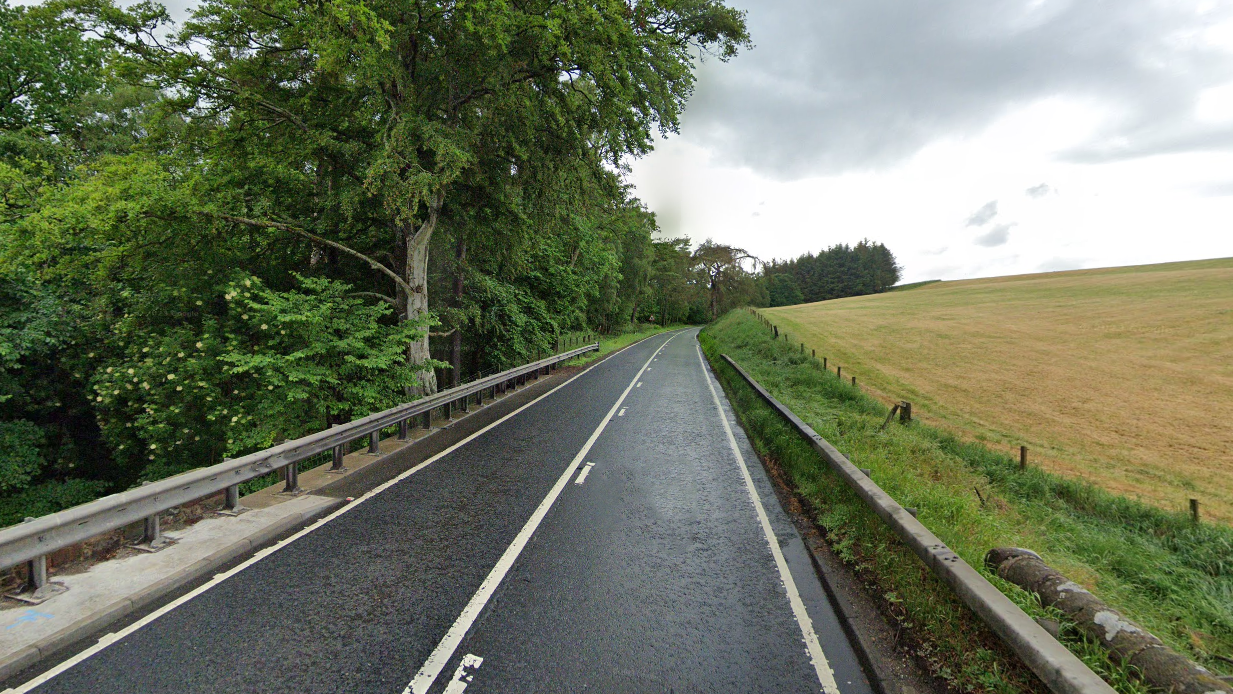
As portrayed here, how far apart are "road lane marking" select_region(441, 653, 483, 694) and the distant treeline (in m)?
121

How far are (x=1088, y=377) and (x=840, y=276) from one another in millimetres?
110958

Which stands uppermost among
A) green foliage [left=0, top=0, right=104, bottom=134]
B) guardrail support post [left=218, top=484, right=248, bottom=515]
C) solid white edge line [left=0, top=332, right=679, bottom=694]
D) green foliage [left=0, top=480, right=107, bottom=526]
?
green foliage [left=0, top=0, right=104, bottom=134]

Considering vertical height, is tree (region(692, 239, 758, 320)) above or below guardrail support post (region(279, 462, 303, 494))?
above

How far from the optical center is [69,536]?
13.1ft

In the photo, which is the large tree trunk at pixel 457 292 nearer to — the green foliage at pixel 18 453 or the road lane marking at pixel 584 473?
the road lane marking at pixel 584 473

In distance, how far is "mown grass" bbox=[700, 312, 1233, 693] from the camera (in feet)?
11.4

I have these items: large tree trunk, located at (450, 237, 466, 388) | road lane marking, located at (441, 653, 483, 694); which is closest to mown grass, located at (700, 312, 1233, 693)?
road lane marking, located at (441, 653, 483, 694)

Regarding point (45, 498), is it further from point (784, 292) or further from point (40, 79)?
point (784, 292)

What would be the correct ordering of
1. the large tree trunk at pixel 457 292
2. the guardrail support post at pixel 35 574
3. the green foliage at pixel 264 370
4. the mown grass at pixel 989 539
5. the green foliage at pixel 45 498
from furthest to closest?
the large tree trunk at pixel 457 292
the green foliage at pixel 45 498
the green foliage at pixel 264 370
the guardrail support post at pixel 35 574
the mown grass at pixel 989 539

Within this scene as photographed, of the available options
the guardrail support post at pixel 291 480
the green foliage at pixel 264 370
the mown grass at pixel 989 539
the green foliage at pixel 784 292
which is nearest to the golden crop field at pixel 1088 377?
the mown grass at pixel 989 539

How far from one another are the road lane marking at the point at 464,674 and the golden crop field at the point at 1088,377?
1272 cm

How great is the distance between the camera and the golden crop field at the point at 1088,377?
12.2 m

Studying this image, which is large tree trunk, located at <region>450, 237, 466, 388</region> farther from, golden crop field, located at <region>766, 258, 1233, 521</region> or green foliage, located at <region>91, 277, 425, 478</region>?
golden crop field, located at <region>766, 258, 1233, 521</region>

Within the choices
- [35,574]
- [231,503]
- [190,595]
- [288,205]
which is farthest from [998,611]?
[288,205]
